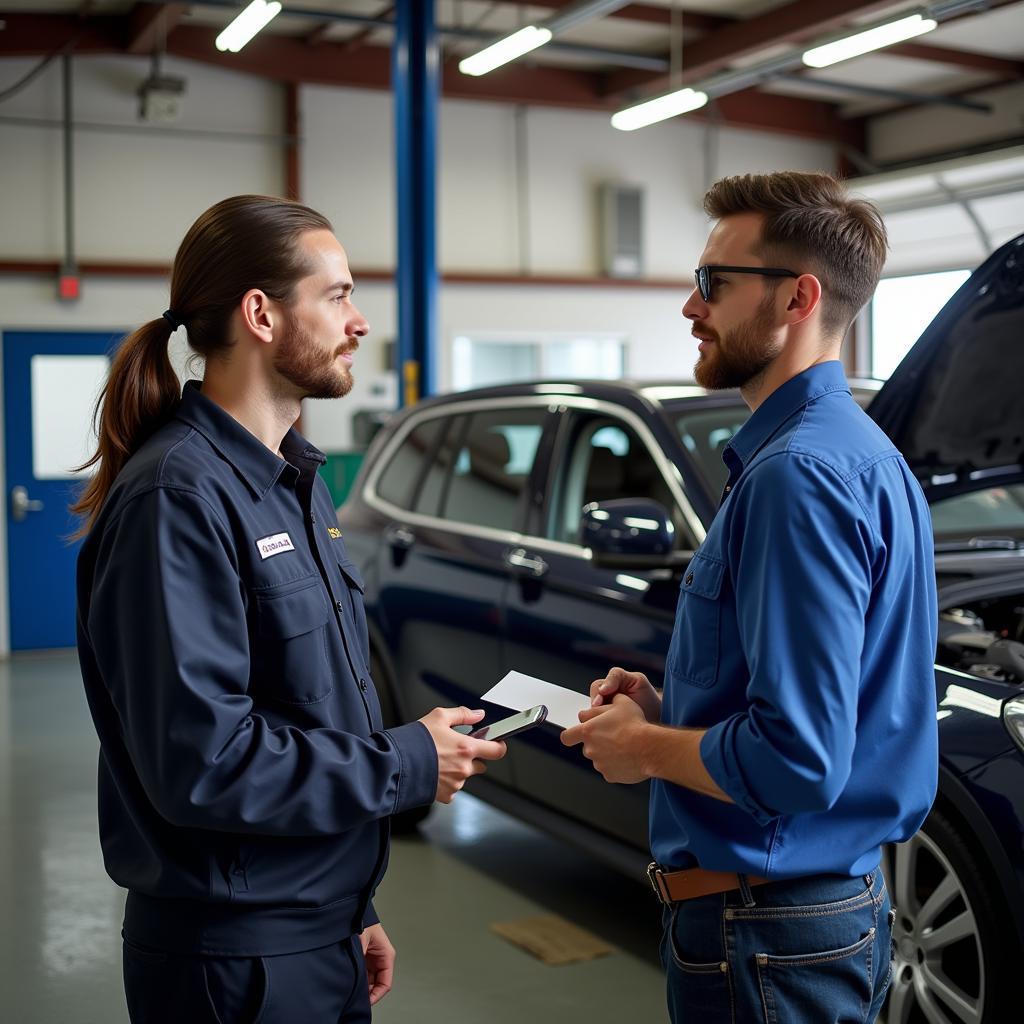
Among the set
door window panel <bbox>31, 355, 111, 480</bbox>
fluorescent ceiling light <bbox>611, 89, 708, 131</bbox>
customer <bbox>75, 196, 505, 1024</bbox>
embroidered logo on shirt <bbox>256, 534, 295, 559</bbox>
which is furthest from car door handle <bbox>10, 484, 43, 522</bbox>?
embroidered logo on shirt <bbox>256, 534, 295, 559</bbox>

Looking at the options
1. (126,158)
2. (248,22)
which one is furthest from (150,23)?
(248,22)

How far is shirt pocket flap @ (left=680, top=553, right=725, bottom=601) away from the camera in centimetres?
154

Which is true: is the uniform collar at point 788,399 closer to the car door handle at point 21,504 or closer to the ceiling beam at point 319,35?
the car door handle at point 21,504

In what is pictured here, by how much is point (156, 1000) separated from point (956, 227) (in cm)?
1219

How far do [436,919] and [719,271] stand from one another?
9.75ft

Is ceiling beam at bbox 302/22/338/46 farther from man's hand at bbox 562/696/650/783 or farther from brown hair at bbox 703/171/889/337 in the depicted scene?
man's hand at bbox 562/696/650/783

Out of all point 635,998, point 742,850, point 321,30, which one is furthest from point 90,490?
point 321,30

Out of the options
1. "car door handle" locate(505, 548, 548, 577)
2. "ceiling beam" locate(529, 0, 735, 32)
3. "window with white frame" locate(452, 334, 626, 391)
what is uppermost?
"ceiling beam" locate(529, 0, 735, 32)

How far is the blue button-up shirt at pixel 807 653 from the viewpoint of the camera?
139 centimetres

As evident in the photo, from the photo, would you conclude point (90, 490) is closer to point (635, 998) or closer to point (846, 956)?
point (846, 956)

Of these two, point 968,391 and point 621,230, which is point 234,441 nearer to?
point 968,391

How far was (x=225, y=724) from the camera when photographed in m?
1.42

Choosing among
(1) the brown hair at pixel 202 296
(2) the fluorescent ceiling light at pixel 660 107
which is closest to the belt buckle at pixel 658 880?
(1) the brown hair at pixel 202 296

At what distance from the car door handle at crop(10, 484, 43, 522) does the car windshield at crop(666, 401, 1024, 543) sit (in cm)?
758
